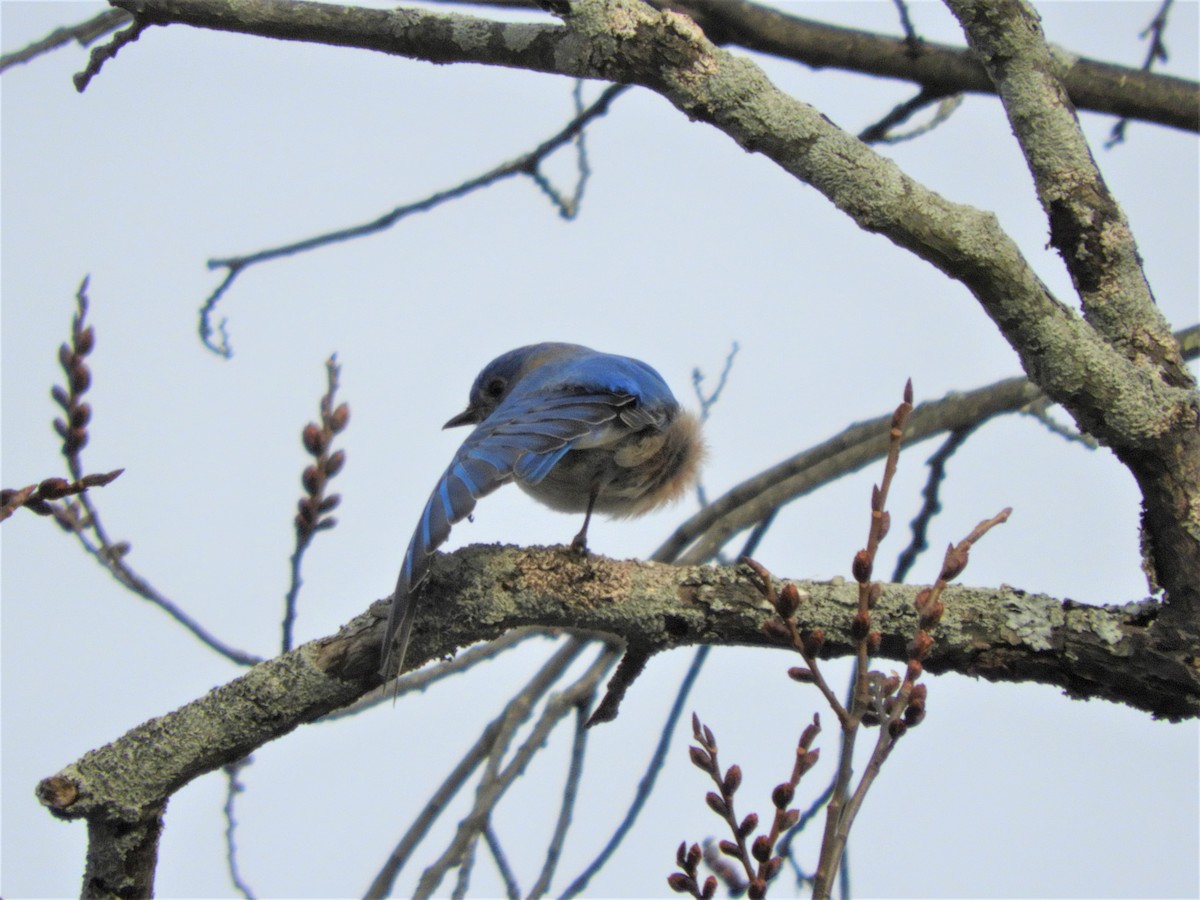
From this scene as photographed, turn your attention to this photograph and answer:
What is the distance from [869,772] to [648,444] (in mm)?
2372

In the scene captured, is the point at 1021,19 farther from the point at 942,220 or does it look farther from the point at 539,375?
the point at 539,375

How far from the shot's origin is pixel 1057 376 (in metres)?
2.32

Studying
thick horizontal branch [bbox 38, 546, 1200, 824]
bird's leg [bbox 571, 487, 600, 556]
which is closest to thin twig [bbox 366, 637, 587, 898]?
bird's leg [bbox 571, 487, 600, 556]

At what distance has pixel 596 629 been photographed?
8.39ft

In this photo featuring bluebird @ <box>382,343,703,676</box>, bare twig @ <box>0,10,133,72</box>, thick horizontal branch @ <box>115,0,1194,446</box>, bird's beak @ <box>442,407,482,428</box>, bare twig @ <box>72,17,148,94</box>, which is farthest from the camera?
bird's beak @ <box>442,407,482,428</box>

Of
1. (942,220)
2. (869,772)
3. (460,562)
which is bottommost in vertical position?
(869,772)

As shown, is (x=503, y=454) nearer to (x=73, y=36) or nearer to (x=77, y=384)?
(x=77, y=384)

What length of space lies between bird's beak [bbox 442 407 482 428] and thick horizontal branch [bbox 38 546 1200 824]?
97.3 inches

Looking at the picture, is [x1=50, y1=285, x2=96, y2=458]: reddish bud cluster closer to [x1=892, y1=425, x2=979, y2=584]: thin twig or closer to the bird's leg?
the bird's leg

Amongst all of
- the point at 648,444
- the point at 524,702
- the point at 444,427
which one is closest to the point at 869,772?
the point at 648,444

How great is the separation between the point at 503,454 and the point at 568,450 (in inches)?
17.6

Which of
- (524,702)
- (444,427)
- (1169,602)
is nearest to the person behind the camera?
(1169,602)

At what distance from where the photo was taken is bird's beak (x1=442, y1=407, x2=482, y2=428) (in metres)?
5.07

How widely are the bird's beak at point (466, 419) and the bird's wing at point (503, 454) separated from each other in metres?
1.32
